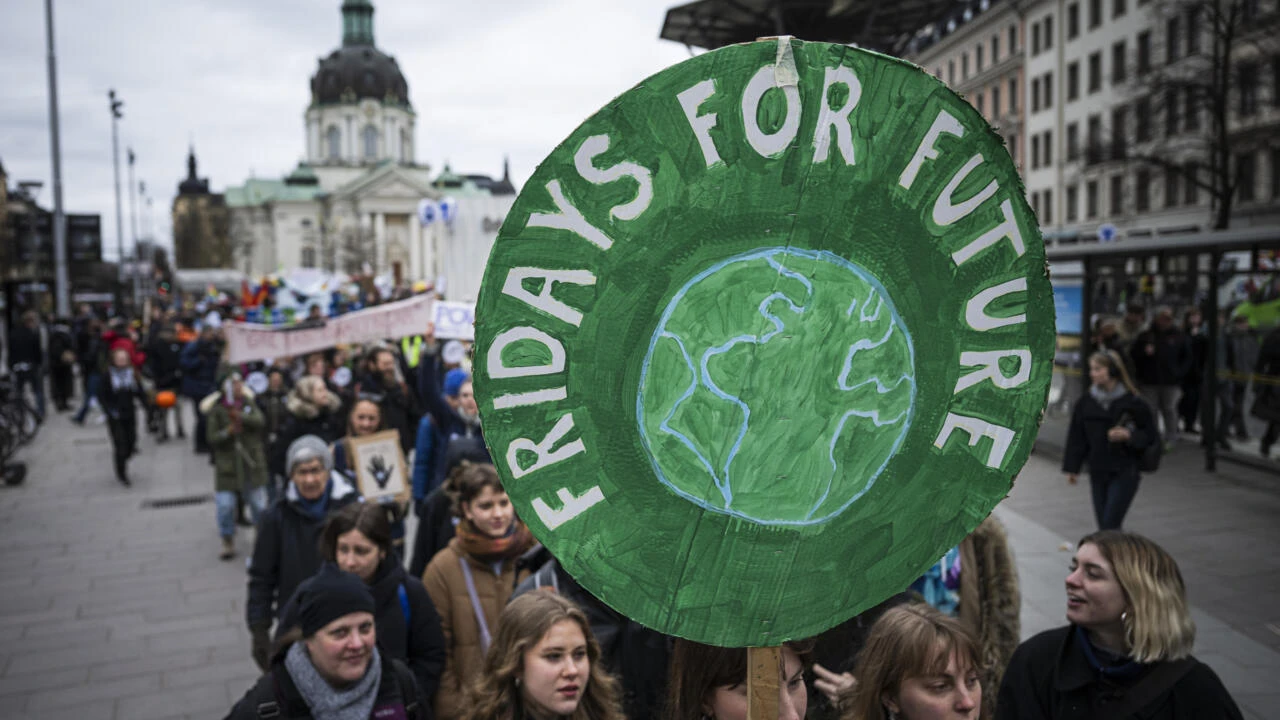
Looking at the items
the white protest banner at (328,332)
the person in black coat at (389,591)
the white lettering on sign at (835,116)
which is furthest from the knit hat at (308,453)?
the white protest banner at (328,332)

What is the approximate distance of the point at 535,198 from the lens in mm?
1475

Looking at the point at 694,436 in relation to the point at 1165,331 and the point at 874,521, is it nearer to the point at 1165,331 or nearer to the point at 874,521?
the point at 874,521

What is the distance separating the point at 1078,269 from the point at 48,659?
45.0 ft

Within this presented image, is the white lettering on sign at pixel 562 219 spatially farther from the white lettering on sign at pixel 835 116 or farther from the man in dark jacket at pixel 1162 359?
the man in dark jacket at pixel 1162 359

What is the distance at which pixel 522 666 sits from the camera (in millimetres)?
2879

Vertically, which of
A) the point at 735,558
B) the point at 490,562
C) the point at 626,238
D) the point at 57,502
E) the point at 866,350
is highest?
the point at 626,238

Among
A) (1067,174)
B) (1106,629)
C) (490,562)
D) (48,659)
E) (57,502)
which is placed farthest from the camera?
(1067,174)

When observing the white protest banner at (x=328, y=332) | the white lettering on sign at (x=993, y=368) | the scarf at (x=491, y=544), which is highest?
the white lettering on sign at (x=993, y=368)

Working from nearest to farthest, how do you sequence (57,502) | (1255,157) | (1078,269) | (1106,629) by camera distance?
(1106,629) < (57,502) < (1078,269) < (1255,157)

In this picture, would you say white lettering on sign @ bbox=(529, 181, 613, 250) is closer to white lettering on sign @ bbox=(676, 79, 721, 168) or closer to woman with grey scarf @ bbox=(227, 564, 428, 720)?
white lettering on sign @ bbox=(676, 79, 721, 168)

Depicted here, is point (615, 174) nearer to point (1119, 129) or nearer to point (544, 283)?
point (544, 283)

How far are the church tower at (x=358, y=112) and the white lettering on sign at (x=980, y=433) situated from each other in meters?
122

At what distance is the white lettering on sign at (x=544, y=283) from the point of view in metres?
1.49

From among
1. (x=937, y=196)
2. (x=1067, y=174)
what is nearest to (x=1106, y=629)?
(x=937, y=196)
